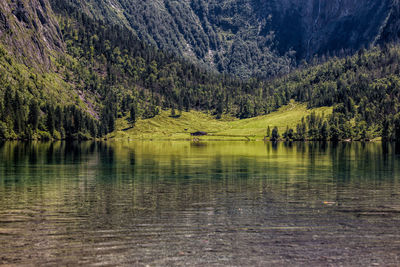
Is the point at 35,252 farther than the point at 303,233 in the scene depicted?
No

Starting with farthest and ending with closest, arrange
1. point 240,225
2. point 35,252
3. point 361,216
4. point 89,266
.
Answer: point 361,216, point 240,225, point 35,252, point 89,266

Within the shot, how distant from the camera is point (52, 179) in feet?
212

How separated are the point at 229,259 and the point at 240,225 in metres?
8.33

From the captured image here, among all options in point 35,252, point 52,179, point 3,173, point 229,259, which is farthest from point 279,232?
point 3,173

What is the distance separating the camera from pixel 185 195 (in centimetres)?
4853

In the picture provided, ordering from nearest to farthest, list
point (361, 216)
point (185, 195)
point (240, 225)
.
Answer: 1. point (240, 225)
2. point (361, 216)
3. point (185, 195)

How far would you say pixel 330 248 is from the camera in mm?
26234

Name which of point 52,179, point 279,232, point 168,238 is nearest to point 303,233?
point 279,232

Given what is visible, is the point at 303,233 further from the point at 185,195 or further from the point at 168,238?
the point at 185,195

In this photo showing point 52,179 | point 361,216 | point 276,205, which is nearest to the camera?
point 361,216

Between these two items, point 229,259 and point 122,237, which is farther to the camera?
point 122,237

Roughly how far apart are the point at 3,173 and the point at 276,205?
54.1 meters

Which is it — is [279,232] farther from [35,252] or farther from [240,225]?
[35,252]

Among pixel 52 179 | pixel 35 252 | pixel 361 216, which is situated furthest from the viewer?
pixel 52 179
